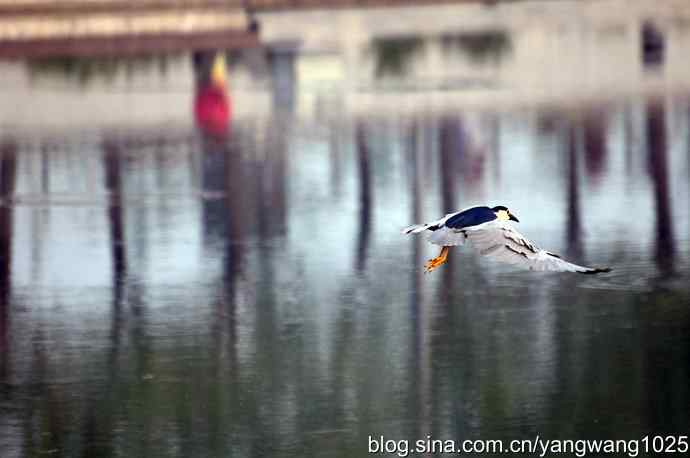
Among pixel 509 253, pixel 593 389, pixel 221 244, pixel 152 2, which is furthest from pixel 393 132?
pixel 509 253

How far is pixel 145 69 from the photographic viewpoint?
77.9 meters

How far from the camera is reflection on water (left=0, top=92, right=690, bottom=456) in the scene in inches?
685

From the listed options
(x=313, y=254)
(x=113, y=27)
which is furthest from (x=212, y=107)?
(x=313, y=254)

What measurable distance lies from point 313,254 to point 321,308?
14.1ft

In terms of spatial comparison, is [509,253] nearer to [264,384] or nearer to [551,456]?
[551,456]

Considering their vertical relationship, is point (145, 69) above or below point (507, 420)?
above

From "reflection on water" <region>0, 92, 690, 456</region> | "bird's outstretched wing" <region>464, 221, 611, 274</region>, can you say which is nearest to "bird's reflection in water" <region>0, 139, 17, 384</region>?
"reflection on water" <region>0, 92, 690, 456</region>

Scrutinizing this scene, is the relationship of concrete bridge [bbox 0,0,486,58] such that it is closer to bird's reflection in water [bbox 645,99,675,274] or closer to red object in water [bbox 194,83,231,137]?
red object in water [bbox 194,83,231,137]

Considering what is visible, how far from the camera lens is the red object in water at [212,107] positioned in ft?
172

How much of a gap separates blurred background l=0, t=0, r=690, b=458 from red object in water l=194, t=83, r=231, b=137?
0.34ft

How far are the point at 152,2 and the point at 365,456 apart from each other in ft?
109

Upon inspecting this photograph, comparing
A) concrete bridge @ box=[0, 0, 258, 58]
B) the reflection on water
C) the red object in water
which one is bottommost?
the reflection on water

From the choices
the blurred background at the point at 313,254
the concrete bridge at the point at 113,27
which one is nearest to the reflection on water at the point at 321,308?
the blurred background at the point at 313,254

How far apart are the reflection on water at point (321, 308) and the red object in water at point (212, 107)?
1180 cm
